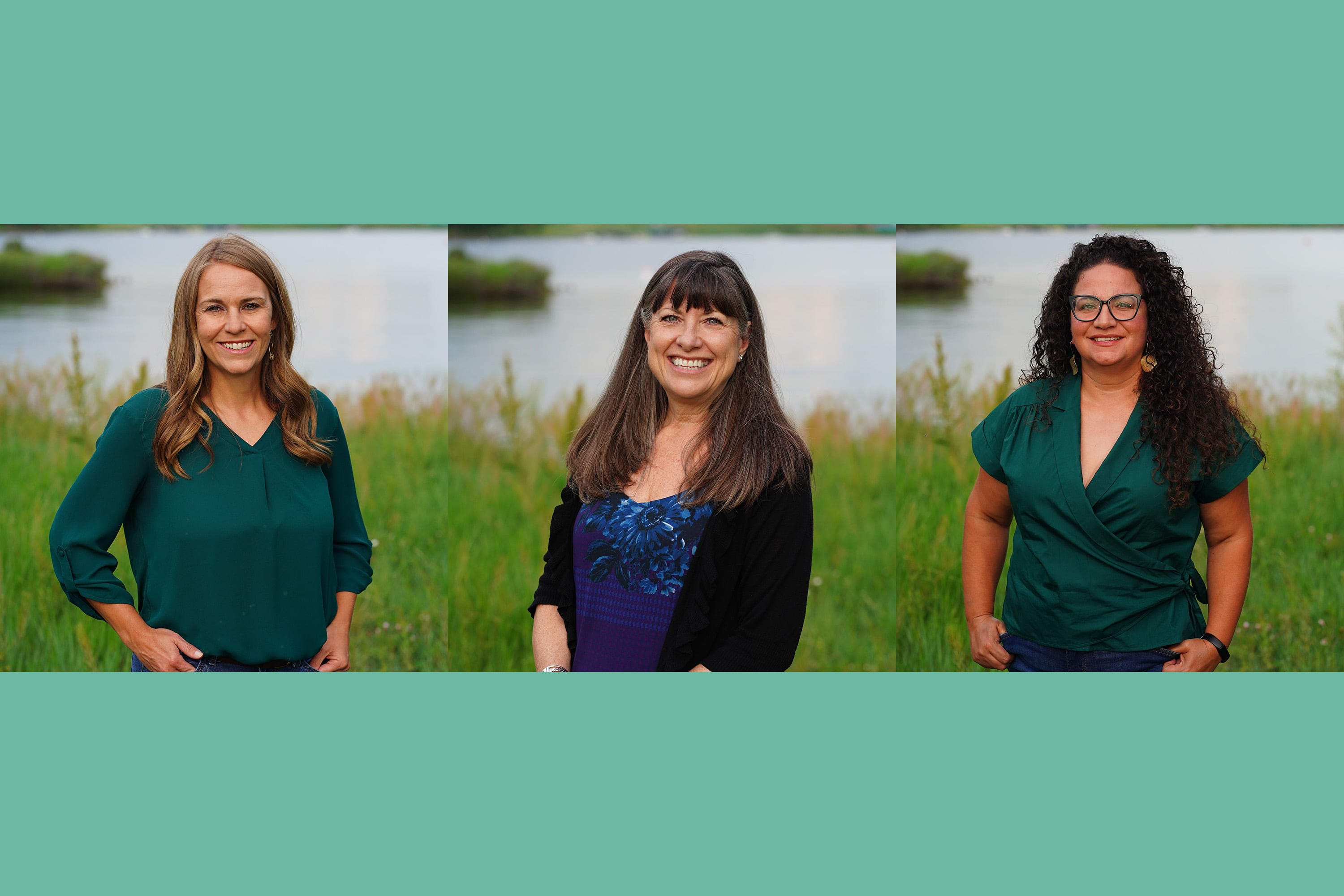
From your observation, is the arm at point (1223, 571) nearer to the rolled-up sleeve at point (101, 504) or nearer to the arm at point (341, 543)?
the arm at point (341, 543)

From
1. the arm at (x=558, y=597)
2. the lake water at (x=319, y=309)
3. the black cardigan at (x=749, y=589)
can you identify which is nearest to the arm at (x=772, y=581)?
the black cardigan at (x=749, y=589)

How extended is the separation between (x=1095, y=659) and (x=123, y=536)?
3.71 metres

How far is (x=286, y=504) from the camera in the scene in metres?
3.97

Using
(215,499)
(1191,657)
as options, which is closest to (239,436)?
(215,499)

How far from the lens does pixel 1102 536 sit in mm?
3975

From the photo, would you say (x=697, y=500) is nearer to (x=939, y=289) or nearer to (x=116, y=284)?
(x=939, y=289)

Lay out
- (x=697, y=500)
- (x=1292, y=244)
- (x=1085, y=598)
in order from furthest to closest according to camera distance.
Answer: (x=1292, y=244)
(x=1085, y=598)
(x=697, y=500)

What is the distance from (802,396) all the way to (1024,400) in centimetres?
114

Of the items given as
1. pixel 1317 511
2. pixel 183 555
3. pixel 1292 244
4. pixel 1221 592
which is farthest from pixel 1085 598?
pixel 183 555

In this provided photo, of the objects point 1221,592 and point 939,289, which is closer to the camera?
point 1221,592

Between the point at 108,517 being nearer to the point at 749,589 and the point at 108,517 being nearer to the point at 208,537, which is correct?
the point at 208,537

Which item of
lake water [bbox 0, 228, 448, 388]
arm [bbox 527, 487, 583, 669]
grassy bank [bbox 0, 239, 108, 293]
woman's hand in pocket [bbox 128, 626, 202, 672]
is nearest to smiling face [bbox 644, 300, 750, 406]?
arm [bbox 527, 487, 583, 669]

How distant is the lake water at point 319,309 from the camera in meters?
5.05

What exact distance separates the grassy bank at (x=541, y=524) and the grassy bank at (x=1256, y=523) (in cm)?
13
